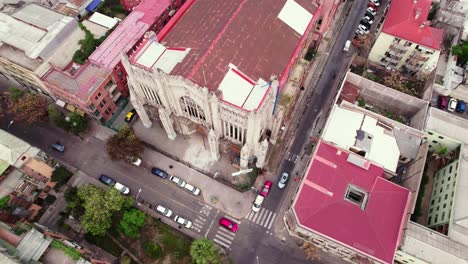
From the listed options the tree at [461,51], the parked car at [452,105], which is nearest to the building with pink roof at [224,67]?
the tree at [461,51]

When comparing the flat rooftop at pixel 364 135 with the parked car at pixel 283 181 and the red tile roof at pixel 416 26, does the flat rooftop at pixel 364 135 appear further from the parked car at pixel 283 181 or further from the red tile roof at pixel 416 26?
the red tile roof at pixel 416 26

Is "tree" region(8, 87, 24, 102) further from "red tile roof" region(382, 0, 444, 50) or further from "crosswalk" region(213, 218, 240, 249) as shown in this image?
"red tile roof" region(382, 0, 444, 50)

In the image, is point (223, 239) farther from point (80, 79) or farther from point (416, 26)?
point (416, 26)

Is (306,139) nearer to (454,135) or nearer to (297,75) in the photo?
(297,75)

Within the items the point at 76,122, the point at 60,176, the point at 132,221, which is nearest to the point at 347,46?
the point at 132,221

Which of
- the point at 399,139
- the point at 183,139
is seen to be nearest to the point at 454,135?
the point at 399,139

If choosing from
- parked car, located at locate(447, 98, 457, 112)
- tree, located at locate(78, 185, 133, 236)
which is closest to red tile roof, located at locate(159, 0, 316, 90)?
tree, located at locate(78, 185, 133, 236)
